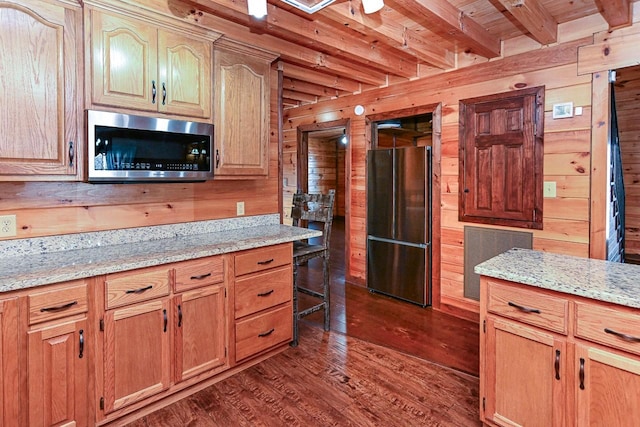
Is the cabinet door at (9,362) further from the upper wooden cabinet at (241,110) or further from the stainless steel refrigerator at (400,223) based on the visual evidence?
the stainless steel refrigerator at (400,223)

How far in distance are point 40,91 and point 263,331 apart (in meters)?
1.95

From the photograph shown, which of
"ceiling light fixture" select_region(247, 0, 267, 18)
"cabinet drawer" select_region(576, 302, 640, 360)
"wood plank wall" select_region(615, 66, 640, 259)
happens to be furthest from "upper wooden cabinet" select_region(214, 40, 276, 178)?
"wood plank wall" select_region(615, 66, 640, 259)

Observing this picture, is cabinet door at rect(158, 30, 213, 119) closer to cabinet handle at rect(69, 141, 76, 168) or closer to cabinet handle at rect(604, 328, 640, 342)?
cabinet handle at rect(69, 141, 76, 168)

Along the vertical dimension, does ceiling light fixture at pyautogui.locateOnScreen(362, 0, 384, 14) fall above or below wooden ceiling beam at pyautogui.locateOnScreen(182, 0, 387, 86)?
below

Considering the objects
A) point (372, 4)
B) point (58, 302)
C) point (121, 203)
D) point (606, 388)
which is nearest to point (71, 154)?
point (121, 203)

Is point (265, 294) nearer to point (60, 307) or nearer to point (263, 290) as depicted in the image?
point (263, 290)

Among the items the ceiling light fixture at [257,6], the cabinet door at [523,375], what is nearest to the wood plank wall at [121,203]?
the ceiling light fixture at [257,6]

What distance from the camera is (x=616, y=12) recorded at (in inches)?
92.7

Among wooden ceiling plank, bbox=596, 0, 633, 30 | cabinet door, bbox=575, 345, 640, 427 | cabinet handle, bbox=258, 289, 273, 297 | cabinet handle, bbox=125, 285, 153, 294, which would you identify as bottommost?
cabinet door, bbox=575, 345, 640, 427

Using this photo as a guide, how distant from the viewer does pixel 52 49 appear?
6.07 ft

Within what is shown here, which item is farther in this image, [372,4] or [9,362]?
[372,4]

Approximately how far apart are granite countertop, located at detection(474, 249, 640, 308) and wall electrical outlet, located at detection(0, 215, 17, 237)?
253 centimetres

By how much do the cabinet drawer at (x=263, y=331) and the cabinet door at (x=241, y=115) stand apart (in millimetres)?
1074

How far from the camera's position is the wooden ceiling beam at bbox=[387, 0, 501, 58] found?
7.44 ft
